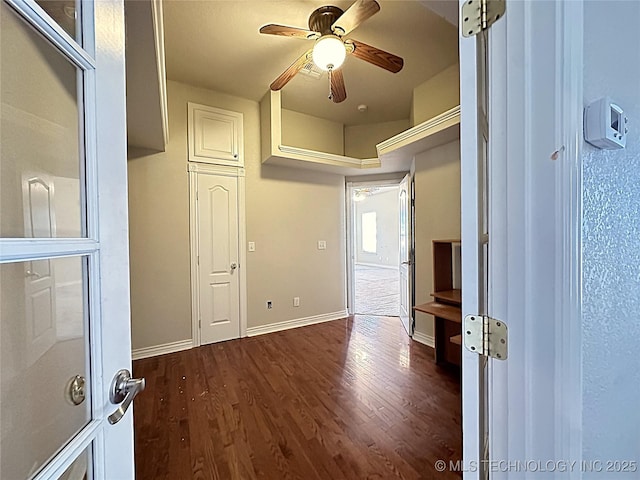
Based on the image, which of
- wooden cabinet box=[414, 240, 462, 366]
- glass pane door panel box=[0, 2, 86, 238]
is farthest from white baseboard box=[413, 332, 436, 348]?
glass pane door panel box=[0, 2, 86, 238]

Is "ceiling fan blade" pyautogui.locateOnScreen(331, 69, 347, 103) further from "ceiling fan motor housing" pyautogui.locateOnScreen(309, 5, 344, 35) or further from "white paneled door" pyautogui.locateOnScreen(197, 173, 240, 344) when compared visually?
"white paneled door" pyautogui.locateOnScreen(197, 173, 240, 344)

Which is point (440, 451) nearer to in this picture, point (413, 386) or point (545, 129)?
point (413, 386)

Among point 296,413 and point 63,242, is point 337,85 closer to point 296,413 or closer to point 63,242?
point 63,242

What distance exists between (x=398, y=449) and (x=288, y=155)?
301 cm

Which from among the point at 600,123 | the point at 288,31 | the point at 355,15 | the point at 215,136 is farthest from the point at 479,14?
the point at 215,136

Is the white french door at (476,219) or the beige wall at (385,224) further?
the beige wall at (385,224)

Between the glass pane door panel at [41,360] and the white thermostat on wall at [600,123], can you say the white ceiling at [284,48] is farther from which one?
the glass pane door panel at [41,360]

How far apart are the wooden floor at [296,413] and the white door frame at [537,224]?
1.27 meters

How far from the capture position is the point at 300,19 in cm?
236

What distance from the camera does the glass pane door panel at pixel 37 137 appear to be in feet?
1.70

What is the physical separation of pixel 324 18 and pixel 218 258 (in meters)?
2.64

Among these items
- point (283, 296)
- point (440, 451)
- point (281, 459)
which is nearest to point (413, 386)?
point (440, 451)

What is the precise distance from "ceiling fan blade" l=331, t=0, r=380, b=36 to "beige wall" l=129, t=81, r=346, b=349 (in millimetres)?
2000

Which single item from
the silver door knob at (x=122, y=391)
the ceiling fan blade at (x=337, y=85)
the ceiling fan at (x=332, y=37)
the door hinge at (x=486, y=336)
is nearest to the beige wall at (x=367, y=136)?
the ceiling fan blade at (x=337, y=85)
